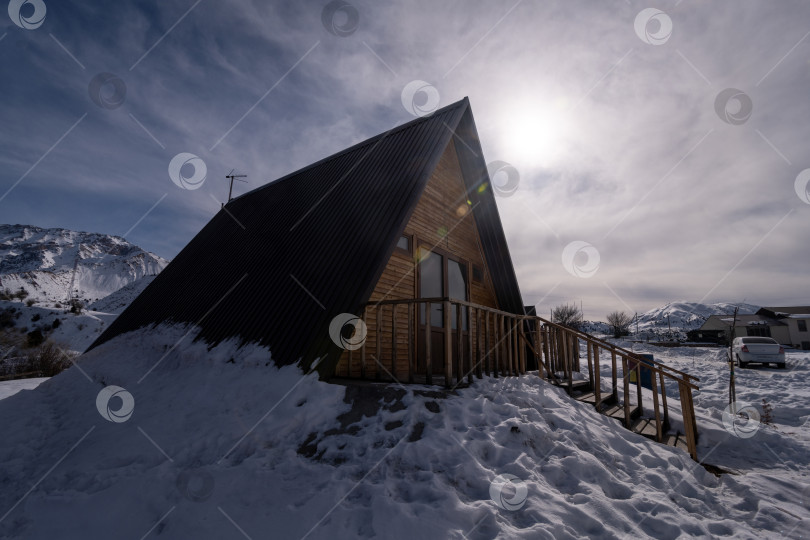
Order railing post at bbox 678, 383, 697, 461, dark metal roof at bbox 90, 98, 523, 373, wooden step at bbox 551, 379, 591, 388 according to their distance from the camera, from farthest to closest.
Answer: wooden step at bbox 551, 379, 591, 388 → dark metal roof at bbox 90, 98, 523, 373 → railing post at bbox 678, 383, 697, 461

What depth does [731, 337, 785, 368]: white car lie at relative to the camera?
1811 cm

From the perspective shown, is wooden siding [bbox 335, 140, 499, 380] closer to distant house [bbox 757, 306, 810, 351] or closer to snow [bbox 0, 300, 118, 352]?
snow [bbox 0, 300, 118, 352]

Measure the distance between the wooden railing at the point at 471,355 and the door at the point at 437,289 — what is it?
37 millimetres

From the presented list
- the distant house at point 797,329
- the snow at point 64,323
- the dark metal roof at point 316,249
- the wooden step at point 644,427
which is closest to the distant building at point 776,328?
the distant house at point 797,329

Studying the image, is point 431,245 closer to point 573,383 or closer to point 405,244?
point 405,244

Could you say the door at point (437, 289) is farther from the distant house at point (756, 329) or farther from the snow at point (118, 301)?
the snow at point (118, 301)

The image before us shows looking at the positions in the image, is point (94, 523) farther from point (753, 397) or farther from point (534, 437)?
point (753, 397)

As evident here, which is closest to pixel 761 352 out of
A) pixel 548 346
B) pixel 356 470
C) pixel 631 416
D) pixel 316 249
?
pixel 548 346

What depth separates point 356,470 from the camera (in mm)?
3656

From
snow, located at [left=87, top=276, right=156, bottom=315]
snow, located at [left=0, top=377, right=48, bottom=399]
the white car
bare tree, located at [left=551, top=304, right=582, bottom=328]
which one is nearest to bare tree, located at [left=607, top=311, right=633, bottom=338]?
bare tree, located at [left=551, top=304, right=582, bottom=328]

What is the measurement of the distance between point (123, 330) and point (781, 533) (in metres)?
13.8

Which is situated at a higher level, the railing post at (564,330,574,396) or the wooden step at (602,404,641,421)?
the railing post at (564,330,574,396)

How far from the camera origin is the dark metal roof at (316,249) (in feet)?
19.9

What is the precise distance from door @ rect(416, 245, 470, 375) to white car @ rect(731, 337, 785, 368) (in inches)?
668
